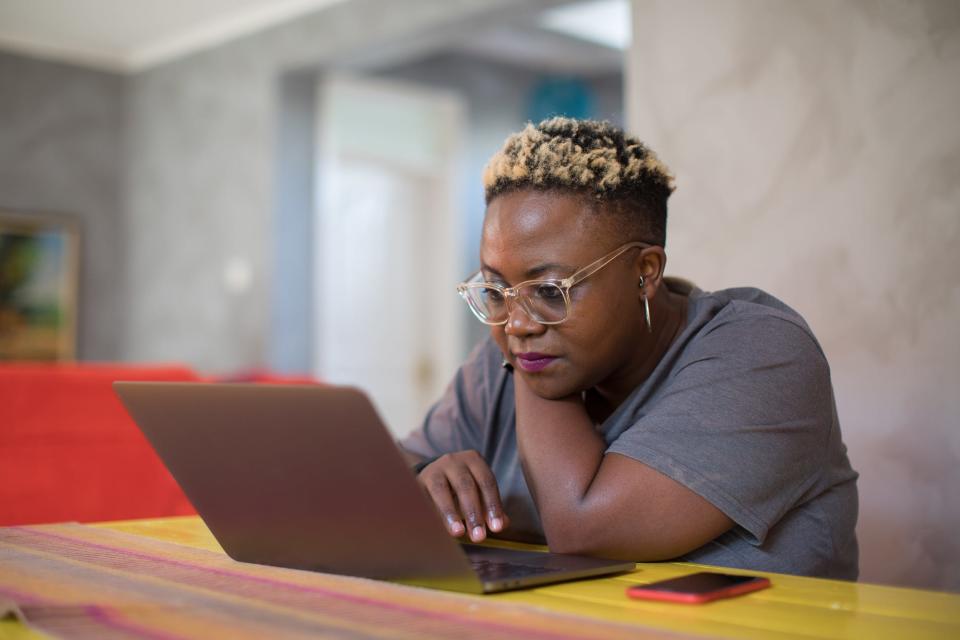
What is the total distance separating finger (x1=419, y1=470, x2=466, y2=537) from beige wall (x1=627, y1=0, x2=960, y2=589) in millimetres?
1126

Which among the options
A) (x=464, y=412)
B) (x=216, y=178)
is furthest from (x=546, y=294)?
(x=216, y=178)

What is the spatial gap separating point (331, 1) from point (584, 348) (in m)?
4.59

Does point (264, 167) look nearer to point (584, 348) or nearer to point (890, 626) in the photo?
point (584, 348)

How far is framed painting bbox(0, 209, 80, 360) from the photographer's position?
664 centimetres

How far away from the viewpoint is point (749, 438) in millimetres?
1241

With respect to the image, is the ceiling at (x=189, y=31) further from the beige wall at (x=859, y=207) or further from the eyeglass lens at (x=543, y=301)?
the eyeglass lens at (x=543, y=301)

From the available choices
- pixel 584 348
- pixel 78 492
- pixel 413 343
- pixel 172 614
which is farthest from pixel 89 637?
pixel 413 343

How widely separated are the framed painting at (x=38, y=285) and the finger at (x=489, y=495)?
237 inches

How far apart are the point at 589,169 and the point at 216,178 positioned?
207 inches

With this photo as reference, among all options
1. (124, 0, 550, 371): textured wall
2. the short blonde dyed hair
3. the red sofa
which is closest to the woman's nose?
the short blonde dyed hair

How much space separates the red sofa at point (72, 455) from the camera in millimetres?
2979

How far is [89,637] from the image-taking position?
2.61 feet

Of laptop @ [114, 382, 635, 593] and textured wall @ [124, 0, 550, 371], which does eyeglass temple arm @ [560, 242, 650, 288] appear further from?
textured wall @ [124, 0, 550, 371]

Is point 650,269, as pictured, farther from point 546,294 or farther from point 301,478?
point 301,478
